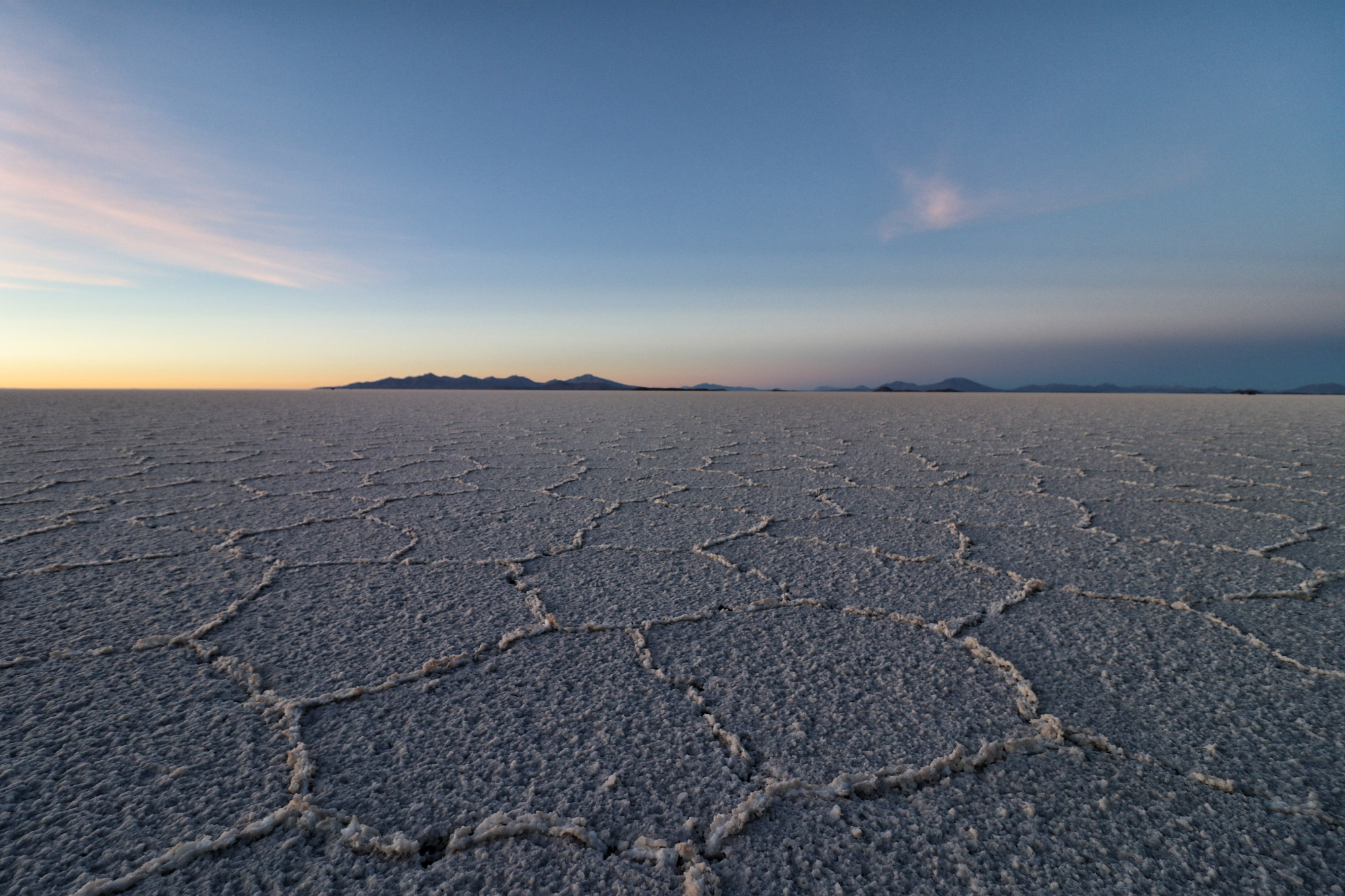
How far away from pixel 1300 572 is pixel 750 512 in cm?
143

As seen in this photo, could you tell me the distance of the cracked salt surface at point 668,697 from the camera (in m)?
0.68

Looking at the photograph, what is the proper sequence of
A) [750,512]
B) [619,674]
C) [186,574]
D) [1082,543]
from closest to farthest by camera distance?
[619,674], [186,574], [1082,543], [750,512]

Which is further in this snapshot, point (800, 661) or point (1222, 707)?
point (800, 661)

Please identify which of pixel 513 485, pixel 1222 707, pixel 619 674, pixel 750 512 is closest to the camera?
pixel 1222 707

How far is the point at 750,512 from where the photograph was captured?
7.34ft

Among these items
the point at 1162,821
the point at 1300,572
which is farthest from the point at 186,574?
the point at 1300,572

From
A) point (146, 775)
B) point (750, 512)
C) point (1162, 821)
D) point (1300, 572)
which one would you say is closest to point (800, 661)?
point (1162, 821)

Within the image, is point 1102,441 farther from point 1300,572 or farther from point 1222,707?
point 1222,707

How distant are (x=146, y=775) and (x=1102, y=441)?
5105 mm

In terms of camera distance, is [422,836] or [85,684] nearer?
[422,836]

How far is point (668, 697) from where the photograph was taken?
100 cm

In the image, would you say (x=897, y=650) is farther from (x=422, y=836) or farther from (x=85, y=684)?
(x=85, y=684)

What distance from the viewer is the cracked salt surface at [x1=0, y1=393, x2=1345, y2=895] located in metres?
0.68

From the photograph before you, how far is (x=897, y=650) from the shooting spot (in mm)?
1149
